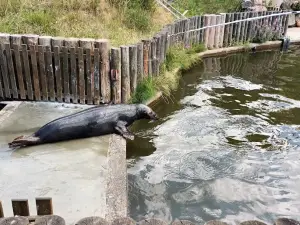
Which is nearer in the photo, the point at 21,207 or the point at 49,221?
the point at 49,221

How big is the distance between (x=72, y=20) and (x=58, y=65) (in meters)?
3.42

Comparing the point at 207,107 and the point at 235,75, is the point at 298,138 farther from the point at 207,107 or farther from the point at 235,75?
the point at 235,75

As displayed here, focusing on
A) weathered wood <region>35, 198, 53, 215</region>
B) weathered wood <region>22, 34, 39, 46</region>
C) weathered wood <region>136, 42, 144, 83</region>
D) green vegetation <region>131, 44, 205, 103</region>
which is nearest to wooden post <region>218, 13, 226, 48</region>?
green vegetation <region>131, 44, 205, 103</region>

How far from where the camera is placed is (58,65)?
670 centimetres

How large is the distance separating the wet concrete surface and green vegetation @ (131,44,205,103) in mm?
2091

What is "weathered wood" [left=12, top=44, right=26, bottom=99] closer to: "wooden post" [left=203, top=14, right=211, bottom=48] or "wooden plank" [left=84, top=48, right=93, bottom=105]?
"wooden plank" [left=84, top=48, right=93, bottom=105]

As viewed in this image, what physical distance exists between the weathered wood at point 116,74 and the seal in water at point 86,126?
0.73 m

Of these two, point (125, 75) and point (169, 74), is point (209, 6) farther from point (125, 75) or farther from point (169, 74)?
point (125, 75)

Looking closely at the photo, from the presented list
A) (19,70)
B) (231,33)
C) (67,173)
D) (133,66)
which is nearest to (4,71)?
(19,70)

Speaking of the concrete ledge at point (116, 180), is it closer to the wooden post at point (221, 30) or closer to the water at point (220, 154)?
the water at point (220, 154)

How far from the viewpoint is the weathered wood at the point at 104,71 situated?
6527mm

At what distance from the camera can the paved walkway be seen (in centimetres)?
1421

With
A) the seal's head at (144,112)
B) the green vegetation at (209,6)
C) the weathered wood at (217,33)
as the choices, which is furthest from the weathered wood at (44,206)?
the green vegetation at (209,6)

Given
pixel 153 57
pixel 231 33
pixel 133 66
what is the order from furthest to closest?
1. pixel 231 33
2. pixel 153 57
3. pixel 133 66
